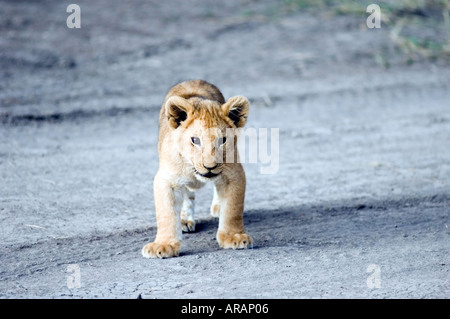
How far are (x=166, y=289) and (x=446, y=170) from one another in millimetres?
3937

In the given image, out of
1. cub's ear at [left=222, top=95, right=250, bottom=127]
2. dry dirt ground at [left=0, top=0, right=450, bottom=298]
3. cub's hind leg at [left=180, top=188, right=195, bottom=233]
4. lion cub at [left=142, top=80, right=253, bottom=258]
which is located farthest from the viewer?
cub's hind leg at [left=180, top=188, right=195, bottom=233]

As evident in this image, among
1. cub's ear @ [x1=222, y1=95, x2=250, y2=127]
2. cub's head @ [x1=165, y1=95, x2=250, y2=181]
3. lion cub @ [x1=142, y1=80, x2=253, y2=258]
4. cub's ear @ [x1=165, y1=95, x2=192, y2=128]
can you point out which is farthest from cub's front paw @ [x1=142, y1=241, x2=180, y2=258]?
cub's ear @ [x1=222, y1=95, x2=250, y2=127]

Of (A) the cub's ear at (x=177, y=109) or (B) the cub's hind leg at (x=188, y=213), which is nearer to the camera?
(A) the cub's ear at (x=177, y=109)

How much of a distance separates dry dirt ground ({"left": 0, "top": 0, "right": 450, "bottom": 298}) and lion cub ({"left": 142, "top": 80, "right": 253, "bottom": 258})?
0.18 meters

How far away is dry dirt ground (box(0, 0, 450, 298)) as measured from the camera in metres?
4.83

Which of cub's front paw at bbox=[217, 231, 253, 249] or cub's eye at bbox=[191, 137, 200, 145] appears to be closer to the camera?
cub's eye at bbox=[191, 137, 200, 145]

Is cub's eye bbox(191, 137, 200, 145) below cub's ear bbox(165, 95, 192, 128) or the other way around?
below

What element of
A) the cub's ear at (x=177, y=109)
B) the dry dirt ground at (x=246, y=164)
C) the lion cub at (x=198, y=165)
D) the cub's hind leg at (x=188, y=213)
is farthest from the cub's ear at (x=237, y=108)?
the dry dirt ground at (x=246, y=164)

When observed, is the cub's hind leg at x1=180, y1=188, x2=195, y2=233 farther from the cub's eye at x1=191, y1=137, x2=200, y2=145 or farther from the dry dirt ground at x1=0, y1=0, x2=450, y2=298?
the cub's eye at x1=191, y1=137, x2=200, y2=145

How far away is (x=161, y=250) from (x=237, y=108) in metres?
1.12

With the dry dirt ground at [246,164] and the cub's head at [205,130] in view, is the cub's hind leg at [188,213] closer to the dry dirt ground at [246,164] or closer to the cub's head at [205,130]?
the dry dirt ground at [246,164]

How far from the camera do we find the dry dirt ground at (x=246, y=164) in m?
4.83

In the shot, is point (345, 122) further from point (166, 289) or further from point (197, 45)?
point (166, 289)

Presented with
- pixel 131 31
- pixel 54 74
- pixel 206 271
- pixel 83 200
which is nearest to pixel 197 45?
pixel 131 31
